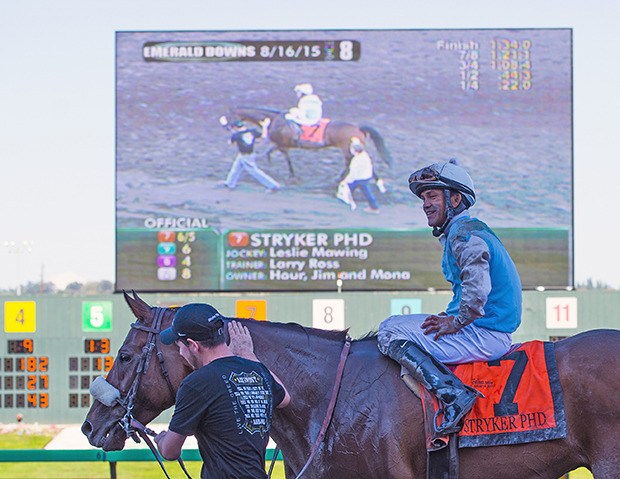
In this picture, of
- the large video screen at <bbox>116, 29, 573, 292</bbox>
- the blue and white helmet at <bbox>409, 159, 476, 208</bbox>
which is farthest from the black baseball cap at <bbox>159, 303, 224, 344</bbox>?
the large video screen at <bbox>116, 29, 573, 292</bbox>

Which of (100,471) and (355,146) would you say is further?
(355,146)

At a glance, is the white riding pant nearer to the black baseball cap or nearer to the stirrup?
the stirrup

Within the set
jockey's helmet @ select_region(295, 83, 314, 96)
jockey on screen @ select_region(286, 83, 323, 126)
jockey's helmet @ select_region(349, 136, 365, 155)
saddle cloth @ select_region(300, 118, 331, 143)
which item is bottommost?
jockey's helmet @ select_region(349, 136, 365, 155)

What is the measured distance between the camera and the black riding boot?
3949 mm

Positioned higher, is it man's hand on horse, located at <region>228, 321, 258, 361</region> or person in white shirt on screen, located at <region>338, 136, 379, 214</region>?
Result: person in white shirt on screen, located at <region>338, 136, 379, 214</region>

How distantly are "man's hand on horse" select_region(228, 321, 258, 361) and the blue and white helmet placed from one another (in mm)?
894

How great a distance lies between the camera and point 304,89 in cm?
1278

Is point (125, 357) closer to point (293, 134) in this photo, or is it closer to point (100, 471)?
point (100, 471)

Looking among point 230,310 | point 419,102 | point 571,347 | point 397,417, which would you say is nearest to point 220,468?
point 397,417

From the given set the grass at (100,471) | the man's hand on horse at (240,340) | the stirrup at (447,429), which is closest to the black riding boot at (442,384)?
the stirrup at (447,429)

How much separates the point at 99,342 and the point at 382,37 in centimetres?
512

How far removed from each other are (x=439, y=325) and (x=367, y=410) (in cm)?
44

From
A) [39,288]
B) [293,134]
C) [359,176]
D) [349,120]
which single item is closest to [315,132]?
[293,134]

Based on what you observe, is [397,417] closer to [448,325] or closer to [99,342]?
[448,325]
